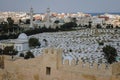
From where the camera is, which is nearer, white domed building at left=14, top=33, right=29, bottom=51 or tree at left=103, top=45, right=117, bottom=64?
tree at left=103, top=45, right=117, bottom=64

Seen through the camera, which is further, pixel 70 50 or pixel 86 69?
pixel 70 50

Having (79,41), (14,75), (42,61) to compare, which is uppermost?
(42,61)

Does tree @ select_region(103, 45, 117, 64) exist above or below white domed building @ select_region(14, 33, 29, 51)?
above

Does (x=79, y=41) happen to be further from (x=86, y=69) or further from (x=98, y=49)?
(x=86, y=69)

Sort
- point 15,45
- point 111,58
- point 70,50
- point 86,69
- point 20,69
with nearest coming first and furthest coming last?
point 86,69 < point 20,69 < point 111,58 < point 70,50 < point 15,45

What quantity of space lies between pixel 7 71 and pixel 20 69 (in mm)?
986

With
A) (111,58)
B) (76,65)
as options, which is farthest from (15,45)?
(76,65)

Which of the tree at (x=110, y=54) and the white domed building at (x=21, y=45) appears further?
the white domed building at (x=21, y=45)

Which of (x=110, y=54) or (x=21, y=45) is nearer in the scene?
(x=110, y=54)

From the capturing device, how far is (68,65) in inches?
587

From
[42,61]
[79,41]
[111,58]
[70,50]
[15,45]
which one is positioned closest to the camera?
[42,61]

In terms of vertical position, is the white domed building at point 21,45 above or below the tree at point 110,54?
below

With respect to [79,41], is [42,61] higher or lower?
higher

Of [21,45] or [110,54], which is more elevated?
[110,54]
